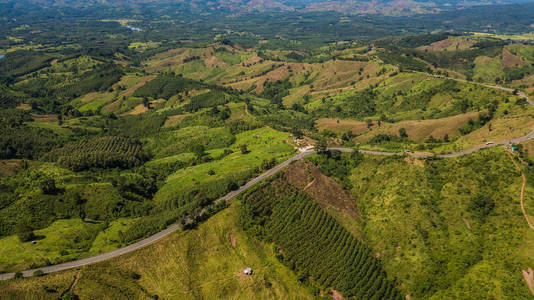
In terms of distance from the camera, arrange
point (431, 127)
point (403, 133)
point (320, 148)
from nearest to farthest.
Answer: point (320, 148), point (431, 127), point (403, 133)

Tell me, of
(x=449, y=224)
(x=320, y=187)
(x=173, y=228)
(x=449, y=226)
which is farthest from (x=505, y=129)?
(x=173, y=228)

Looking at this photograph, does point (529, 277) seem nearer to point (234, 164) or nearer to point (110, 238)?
point (234, 164)

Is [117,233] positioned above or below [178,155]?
above

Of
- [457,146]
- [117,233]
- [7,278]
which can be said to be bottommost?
[117,233]

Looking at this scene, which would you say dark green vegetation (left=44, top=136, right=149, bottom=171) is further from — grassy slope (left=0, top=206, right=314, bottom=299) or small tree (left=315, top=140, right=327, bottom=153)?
small tree (left=315, top=140, right=327, bottom=153)

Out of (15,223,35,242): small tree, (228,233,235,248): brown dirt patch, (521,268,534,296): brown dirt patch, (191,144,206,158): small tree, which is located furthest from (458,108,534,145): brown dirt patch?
(15,223,35,242): small tree

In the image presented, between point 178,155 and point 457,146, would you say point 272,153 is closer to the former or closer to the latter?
point 178,155

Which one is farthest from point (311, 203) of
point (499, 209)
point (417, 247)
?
point (499, 209)
